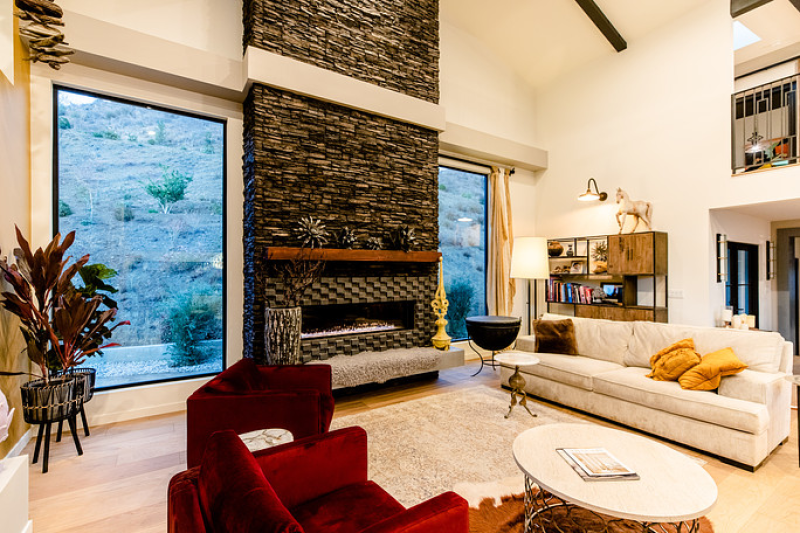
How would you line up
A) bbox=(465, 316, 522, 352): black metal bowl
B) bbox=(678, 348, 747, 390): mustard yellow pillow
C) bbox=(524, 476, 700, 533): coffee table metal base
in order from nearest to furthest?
bbox=(524, 476, 700, 533): coffee table metal base, bbox=(678, 348, 747, 390): mustard yellow pillow, bbox=(465, 316, 522, 352): black metal bowl

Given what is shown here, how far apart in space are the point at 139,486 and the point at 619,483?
110 inches

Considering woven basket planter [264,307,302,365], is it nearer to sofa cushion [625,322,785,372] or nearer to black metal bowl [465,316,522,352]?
black metal bowl [465,316,522,352]

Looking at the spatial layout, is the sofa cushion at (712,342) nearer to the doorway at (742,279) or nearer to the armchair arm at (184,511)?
the doorway at (742,279)

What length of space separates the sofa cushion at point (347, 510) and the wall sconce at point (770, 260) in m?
7.58

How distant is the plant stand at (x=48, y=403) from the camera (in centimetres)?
258

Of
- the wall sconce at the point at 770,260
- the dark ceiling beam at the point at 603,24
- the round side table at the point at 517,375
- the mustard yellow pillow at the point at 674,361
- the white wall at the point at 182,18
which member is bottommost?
the round side table at the point at 517,375

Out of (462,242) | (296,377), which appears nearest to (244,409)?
(296,377)

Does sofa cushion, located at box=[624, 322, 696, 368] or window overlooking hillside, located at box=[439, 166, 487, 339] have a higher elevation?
window overlooking hillside, located at box=[439, 166, 487, 339]

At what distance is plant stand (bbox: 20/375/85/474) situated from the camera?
2.58 m

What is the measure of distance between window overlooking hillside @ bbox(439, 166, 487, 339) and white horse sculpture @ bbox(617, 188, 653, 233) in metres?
1.97

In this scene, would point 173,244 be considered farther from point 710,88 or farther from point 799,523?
point 710,88

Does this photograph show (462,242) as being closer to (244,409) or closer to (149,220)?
(149,220)

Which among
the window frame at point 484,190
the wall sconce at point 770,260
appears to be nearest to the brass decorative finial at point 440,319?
the window frame at point 484,190

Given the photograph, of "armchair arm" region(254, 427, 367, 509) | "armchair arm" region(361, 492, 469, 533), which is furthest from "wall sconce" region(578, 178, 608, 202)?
"armchair arm" region(361, 492, 469, 533)
